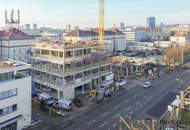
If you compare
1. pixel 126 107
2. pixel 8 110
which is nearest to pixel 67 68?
pixel 126 107

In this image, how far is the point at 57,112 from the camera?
120 ft

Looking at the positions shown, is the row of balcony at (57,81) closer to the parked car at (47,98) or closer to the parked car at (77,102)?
the parked car at (47,98)

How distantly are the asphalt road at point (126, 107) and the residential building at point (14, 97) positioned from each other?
15.7ft

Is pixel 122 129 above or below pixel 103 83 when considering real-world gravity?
below

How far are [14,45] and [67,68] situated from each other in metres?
27.2

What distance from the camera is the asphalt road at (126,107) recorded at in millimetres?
32125

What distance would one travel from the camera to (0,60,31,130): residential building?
28.4 m

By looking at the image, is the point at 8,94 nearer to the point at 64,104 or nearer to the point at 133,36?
the point at 64,104

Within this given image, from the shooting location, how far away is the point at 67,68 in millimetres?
43656

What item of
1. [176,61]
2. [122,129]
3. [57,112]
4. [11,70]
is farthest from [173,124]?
[176,61]

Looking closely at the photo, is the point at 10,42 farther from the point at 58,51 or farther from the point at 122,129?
the point at 122,129

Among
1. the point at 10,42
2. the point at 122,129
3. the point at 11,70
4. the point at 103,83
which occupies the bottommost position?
the point at 122,129

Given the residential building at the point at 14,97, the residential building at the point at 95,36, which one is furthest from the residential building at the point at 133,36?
the residential building at the point at 14,97

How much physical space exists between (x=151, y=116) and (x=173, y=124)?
13.3ft
